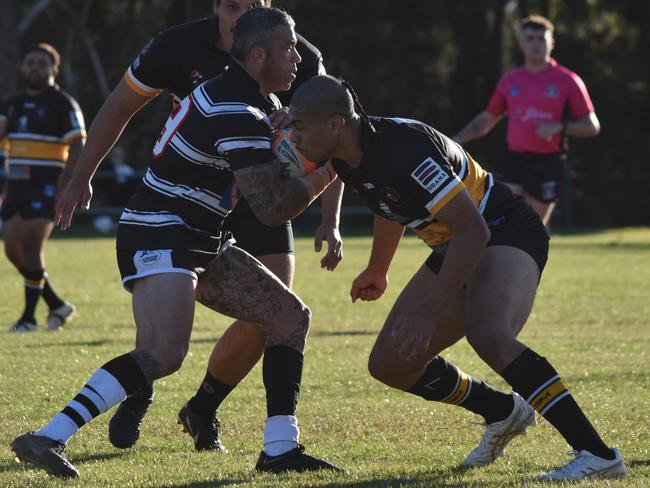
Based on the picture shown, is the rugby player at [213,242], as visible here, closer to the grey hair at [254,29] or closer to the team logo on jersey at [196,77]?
the grey hair at [254,29]

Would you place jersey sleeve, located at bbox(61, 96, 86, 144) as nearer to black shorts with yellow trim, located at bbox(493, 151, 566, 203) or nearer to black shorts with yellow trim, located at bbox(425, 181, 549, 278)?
black shorts with yellow trim, located at bbox(493, 151, 566, 203)

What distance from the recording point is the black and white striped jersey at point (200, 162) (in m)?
4.83

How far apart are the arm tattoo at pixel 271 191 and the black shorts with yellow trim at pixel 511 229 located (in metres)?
0.65

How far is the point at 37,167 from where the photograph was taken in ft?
34.0

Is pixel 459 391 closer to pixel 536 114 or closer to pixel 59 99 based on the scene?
pixel 59 99

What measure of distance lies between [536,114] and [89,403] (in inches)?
288

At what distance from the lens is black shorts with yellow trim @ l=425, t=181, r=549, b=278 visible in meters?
5.13

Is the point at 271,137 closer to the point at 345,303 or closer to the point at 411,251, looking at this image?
the point at 345,303

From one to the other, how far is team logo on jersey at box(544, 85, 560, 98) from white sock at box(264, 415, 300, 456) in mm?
6885

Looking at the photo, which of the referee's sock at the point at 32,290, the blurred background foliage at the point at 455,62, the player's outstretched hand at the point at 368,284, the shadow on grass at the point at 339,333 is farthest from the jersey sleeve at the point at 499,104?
the blurred background foliage at the point at 455,62

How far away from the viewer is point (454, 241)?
4578 mm

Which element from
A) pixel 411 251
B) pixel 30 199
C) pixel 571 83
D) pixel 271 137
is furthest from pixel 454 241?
pixel 411 251

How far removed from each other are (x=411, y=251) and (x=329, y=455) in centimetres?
1408

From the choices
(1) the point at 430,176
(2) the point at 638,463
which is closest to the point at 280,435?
(1) the point at 430,176
